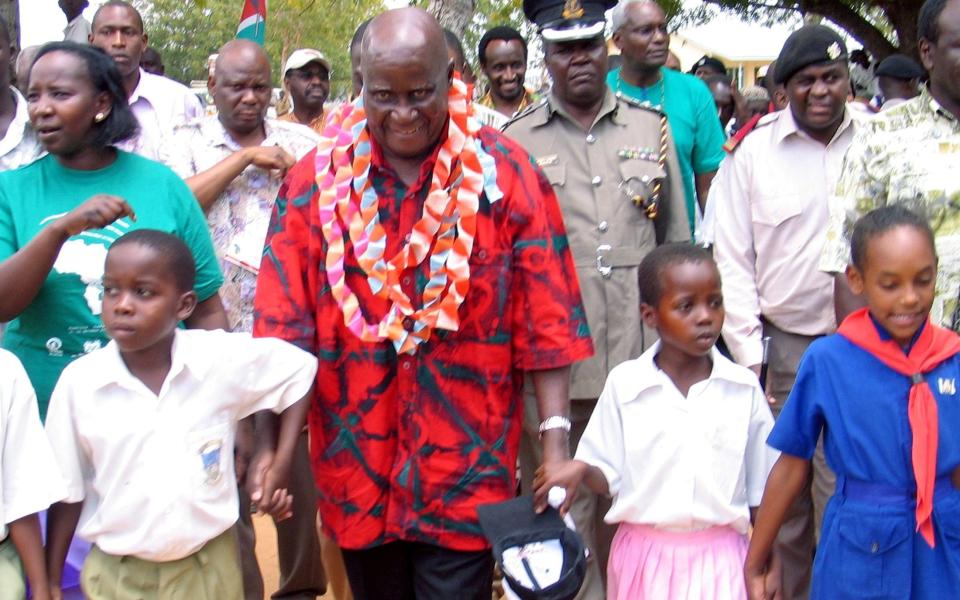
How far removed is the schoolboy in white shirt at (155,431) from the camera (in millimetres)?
3014

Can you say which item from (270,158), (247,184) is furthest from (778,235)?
(247,184)

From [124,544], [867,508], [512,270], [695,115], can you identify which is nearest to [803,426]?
[867,508]

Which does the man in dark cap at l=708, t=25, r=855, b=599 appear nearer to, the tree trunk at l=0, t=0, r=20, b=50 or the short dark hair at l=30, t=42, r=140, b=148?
the short dark hair at l=30, t=42, r=140, b=148

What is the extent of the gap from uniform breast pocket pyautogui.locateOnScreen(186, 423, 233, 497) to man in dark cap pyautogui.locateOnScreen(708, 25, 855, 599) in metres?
2.07

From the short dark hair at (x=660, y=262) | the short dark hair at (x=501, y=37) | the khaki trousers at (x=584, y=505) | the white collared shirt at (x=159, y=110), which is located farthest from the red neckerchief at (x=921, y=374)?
the short dark hair at (x=501, y=37)

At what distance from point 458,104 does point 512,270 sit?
481 millimetres

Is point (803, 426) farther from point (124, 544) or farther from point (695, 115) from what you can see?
point (695, 115)

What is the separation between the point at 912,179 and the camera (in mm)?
3414

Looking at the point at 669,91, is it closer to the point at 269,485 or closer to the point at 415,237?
the point at 415,237

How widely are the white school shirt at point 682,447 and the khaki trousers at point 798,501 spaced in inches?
38.9

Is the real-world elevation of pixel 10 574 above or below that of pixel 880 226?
below

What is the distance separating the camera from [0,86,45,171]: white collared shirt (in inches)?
146

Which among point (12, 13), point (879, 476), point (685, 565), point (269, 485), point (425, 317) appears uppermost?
point (12, 13)

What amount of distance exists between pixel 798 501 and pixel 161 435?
8.27 feet
